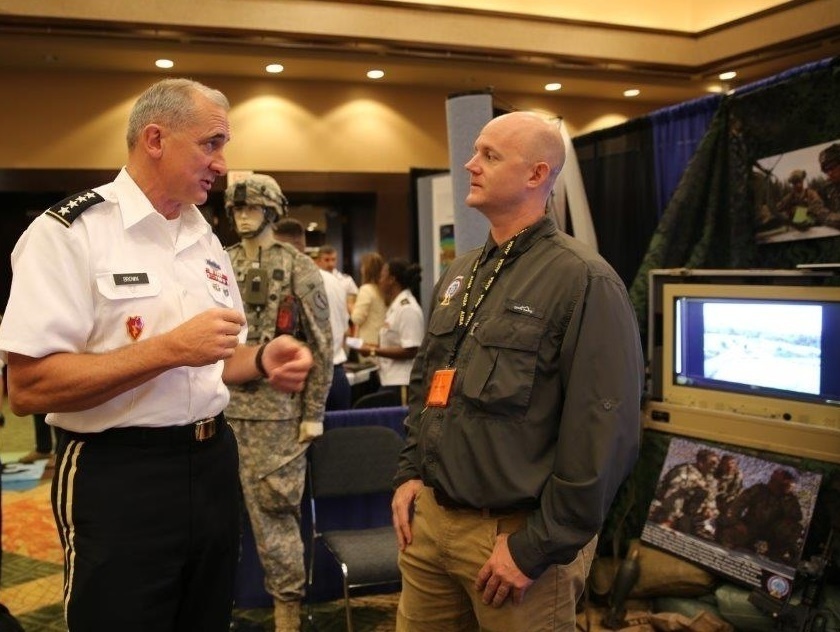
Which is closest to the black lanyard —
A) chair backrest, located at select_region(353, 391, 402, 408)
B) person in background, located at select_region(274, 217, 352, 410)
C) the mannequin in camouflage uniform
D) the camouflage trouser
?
the mannequin in camouflage uniform

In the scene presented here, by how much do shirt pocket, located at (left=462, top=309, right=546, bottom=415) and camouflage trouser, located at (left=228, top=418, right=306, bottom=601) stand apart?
1500 mm

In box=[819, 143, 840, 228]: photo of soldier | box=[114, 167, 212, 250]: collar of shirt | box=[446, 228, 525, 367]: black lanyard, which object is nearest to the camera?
box=[114, 167, 212, 250]: collar of shirt

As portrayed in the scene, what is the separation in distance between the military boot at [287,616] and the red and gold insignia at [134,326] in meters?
1.91

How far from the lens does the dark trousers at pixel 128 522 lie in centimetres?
150

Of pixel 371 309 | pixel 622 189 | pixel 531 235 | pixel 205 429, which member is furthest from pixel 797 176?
pixel 371 309

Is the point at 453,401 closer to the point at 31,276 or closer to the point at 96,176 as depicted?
the point at 31,276

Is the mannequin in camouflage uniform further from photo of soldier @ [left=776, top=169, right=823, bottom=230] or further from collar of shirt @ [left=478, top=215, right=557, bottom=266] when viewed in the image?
photo of soldier @ [left=776, top=169, right=823, bottom=230]

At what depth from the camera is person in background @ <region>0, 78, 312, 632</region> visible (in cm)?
143

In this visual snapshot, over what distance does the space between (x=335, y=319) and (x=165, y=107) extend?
3447mm

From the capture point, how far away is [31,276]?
144 centimetres

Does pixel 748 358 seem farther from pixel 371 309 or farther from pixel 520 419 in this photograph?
pixel 371 309

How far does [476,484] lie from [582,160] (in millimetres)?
2897

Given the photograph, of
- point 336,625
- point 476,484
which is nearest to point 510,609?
point 476,484

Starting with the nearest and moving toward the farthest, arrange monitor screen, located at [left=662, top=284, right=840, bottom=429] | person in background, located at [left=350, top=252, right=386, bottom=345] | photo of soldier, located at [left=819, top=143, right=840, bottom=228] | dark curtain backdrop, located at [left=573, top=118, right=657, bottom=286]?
1. monitor screen, located at [left=662, top=284, right=840, bottom=429]
2. photo of soldier, located at [left=819, top=143, right=840, bottom=228]
3. dark curtain backdrop, located at [left=573, top=118, right=657, bottom=286]
4. person in background, located at [left=350, top=252, right=386, bottom=345]
